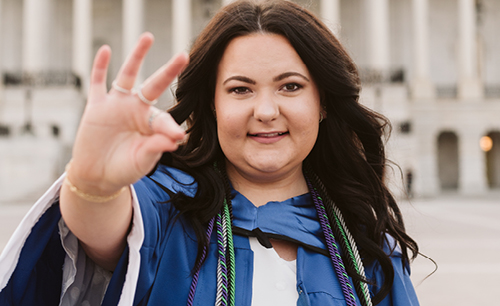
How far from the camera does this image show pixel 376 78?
1224 inches

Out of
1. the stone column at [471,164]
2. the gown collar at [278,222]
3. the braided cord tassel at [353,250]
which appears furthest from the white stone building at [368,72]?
the gown collar at [278,222]

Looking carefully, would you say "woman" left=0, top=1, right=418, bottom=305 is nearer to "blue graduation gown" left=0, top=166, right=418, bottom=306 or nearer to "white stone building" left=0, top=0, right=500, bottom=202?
"blue graduation gown" left=0, top=166, right=418, bottom=306

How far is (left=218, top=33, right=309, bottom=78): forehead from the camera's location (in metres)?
2.13

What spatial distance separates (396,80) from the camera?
31.5 meters

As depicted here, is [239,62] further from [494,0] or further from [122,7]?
[494,0]

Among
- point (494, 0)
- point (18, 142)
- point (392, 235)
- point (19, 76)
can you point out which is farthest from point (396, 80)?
point (392, 235)

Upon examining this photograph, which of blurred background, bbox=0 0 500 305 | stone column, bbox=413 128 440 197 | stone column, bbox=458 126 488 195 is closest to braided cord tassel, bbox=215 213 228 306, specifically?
blurred background, bbox=0 0 500 305

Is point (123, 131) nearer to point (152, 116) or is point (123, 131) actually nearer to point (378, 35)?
point (152, 116)

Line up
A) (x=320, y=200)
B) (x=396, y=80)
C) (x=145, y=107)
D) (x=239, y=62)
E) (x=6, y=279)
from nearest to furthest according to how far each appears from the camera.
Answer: (x=145, y=107) → (x=6, y=279) → (x=239, y=62) → (x=320, y=200) → (x=396, y=80)

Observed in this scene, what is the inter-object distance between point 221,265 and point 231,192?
45 cm

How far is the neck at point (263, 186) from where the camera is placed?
2.36m

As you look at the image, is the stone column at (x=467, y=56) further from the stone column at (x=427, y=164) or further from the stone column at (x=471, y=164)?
the stone column at (x=427, y=164)

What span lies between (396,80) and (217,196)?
31.5 meters

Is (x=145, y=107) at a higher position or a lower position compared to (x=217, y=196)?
higher
